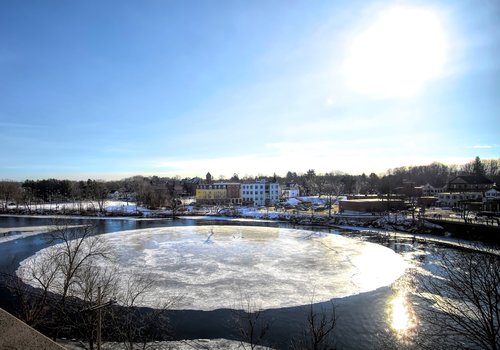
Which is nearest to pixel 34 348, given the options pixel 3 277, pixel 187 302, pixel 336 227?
pixel 187 302

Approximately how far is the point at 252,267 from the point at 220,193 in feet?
259

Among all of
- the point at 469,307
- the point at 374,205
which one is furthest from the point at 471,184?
the point at 469,307

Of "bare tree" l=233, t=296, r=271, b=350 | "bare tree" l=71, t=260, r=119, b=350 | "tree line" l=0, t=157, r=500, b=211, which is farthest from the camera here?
"tree line" l=0, t=157, r=500, b=211

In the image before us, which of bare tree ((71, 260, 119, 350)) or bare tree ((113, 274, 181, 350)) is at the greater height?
bare tree ((71, 260, 119, 350))

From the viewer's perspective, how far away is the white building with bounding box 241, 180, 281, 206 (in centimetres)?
10100

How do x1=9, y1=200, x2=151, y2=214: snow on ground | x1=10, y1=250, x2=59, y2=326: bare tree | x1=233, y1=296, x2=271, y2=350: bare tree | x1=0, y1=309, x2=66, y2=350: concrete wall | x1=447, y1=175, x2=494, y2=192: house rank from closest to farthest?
x1=0, y1=309, x2=66, y2=350: concrete wall, x1=10, y1=250, x2=59, y2=326: bare tree, x1=233, y1=296, x2=271, y2=350: bare tree, x1=9, y1=200, x2=151, y2=214: snow on ground, x1=447, y1=175, x2=494, y2=192: house

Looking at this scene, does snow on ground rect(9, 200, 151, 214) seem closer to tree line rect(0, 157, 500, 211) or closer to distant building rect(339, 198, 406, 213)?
tree line rect(0, 157, 500, 211)

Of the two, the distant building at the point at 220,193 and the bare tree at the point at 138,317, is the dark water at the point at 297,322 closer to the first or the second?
the bare tree at the point at 138,317

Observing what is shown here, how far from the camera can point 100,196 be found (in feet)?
316

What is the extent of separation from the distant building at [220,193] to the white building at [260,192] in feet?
11.3

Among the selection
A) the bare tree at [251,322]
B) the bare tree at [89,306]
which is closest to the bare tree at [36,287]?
the bare tree at [89,306]

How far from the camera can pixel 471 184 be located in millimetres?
88500

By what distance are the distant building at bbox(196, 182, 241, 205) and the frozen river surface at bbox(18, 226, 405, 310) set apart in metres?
60.4

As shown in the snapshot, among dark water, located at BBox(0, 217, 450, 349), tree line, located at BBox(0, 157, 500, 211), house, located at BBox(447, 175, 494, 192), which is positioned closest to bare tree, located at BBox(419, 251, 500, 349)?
dark water, located at BBox(0, 217, 450, 349)
